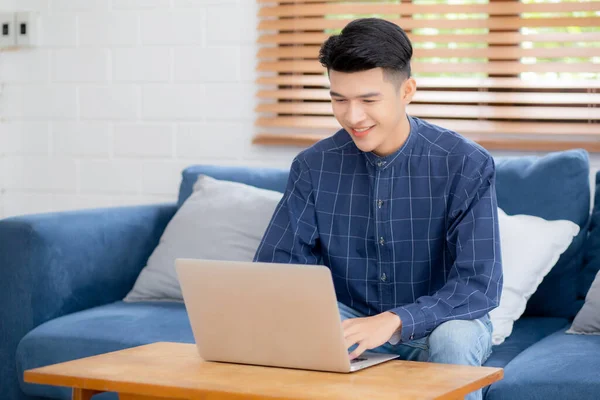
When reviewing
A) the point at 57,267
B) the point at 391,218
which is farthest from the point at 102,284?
the point at 391,218

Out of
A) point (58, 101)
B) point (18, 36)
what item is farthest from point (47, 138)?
point (18, 36)

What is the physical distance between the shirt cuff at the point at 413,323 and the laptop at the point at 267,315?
113mm

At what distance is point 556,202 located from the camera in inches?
103

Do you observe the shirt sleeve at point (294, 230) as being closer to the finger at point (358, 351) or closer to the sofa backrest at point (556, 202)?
the finger at point (358, 351)

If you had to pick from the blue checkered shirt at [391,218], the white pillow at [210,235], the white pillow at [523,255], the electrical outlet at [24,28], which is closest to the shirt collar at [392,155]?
the blue checkered shirt at [391,218]

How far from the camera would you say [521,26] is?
2.95 m

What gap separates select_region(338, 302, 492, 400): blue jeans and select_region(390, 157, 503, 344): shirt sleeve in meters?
0.03

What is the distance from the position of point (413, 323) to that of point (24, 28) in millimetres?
2317

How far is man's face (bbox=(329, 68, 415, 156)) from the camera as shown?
6.46 feet

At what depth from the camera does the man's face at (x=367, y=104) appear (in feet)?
6.46

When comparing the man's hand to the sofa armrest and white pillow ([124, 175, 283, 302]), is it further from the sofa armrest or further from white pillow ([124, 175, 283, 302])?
the sofa armrest

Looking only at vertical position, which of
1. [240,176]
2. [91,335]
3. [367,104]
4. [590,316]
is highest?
[367,104]

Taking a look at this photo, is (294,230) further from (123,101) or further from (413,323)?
(123,101)

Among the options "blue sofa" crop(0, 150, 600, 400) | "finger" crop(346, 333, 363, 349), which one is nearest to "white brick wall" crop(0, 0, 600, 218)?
"blue sofa" crop(0, 150, 600, 400)
